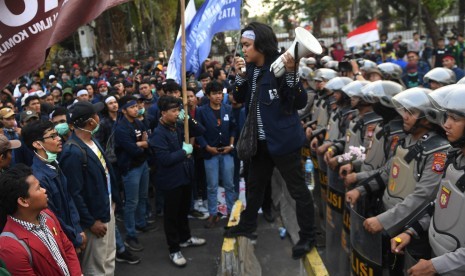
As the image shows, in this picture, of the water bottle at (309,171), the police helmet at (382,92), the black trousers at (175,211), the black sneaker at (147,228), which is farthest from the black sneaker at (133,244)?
the police helmet at (382,92)

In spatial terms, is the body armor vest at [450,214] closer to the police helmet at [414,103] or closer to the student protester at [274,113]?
the police helmet at [414,103]

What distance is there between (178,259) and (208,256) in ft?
1.38

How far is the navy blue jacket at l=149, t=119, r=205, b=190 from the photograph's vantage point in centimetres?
555

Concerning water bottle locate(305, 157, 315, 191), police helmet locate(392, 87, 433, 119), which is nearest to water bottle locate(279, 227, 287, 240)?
water bottle locate(305, 157, 315, 191)

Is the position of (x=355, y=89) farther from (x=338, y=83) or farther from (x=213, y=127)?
(x=213, y=127)

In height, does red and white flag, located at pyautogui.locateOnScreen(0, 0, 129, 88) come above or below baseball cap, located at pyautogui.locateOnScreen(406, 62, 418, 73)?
above

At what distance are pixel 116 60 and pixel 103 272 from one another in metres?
24.9

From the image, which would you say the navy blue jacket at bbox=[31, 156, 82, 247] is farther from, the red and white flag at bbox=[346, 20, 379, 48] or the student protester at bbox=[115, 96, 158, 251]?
the red and white flag at bbox=[346, 20, 379, 48]

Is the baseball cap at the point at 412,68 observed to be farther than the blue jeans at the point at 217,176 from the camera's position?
Yes

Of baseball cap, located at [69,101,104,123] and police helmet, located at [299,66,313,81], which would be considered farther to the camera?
police helmet, located at [299,66,313,81]

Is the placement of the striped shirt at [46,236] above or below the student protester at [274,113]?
below

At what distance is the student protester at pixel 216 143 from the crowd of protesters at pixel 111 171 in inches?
0.6

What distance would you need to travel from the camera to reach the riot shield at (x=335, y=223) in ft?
15.2

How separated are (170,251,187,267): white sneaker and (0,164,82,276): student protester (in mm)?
2514
